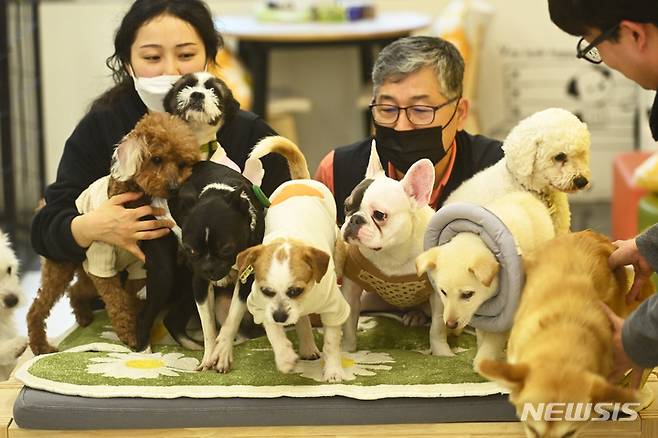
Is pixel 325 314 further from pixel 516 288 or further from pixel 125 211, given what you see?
pixel 125 211

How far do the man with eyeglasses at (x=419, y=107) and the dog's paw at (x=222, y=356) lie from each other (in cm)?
69

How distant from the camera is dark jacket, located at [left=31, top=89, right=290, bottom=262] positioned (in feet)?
8.48

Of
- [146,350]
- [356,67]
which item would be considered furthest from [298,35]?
[146,350]

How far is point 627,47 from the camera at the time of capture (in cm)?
180

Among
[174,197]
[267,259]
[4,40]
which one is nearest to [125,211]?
[174,197]

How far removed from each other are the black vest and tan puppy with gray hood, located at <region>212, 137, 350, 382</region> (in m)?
0.35

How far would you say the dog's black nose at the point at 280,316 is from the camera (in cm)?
194

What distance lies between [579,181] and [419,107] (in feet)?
1.49

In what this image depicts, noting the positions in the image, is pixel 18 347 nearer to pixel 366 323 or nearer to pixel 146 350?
pixel 146 350

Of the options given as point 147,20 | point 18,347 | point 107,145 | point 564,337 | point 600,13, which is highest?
point 600,13

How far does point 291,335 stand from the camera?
2467mm

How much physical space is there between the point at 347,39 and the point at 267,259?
3567 mm

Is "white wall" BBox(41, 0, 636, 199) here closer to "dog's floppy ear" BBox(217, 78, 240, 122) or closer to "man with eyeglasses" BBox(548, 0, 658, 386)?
"dog's floppy ear" BBox(217, 78, 240, 122)

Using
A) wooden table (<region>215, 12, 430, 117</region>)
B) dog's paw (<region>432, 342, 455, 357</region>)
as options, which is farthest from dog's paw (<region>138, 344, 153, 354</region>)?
wooden table (<region>215, 12, 430, 117</region>)
